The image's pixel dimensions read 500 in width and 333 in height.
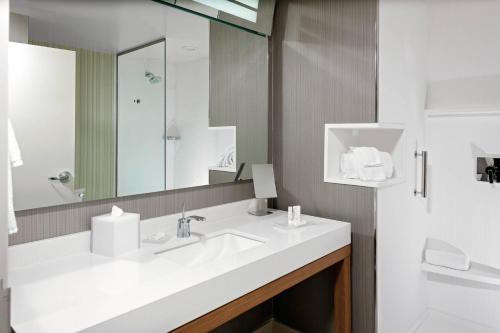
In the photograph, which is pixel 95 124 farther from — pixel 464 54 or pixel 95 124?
pixel 464 54

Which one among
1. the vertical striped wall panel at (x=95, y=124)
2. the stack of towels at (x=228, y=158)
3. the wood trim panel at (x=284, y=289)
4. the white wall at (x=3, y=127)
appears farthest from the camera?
the stack of towels at (x=228, y=158)

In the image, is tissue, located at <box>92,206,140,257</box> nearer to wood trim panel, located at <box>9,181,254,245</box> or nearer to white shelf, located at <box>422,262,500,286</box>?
wood trim panel, located at <box>9,181,254,245</box>

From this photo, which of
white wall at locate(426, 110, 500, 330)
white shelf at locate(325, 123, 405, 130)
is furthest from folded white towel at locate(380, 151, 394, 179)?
white wall at locate(426, 110, 500, 330)

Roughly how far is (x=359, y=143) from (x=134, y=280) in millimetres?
1472

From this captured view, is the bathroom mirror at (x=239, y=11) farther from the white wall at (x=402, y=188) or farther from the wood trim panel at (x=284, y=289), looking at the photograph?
the wood trim panel at (x=284, y=289)

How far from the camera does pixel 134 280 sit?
113 centimetres

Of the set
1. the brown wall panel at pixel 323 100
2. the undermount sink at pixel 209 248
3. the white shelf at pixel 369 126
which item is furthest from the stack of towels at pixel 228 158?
the white shelf at pixel 369 126

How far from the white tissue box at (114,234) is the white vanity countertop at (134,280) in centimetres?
3

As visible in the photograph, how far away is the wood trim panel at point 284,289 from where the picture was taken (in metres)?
1.15

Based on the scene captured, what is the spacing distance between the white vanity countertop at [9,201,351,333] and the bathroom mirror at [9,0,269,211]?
0.20m

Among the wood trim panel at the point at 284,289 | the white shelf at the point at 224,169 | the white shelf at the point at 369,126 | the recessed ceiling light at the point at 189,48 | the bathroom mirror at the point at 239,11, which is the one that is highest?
the bathroom mirror at the point at 239,11

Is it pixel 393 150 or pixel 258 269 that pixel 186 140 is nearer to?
pixel 258 269

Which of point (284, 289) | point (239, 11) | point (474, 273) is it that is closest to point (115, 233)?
point (284, 289)

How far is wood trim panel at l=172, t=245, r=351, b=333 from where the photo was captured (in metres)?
1.15
